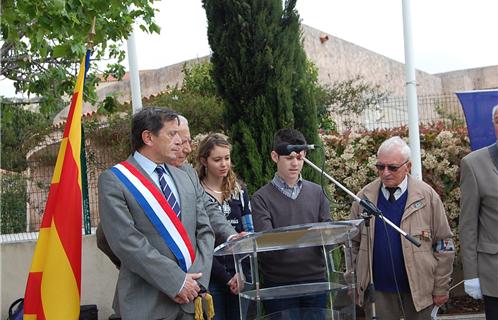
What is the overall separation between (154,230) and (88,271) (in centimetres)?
526

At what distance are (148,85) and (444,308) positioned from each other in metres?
14.1

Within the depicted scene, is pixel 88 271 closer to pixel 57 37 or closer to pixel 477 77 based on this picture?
pixel 57 37

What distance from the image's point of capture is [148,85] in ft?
70.7

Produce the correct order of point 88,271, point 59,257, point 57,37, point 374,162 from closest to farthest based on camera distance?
1. point 59,257
2. point 57,37
3. point 88,271
4. point 374,162

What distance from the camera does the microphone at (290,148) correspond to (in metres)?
4.92

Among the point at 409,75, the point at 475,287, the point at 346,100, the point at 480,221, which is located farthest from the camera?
the point at 346,100

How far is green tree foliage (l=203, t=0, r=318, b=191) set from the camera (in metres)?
8.21

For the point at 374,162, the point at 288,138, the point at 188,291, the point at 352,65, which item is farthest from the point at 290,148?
the point at 352,65

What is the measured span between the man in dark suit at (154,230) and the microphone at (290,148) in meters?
0.86

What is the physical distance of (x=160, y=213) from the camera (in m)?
4.16

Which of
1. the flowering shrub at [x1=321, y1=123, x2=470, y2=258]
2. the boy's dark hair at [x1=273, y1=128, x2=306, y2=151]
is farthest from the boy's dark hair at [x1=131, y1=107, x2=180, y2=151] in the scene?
the flowering shrub at [x1=321, y1=123, x2=470, y2=258]

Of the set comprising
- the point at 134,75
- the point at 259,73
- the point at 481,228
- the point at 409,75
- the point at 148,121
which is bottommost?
the point at 481,228

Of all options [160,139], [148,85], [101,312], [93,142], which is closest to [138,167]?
[160,139]

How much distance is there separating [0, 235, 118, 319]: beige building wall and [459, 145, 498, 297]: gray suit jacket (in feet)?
17.6
